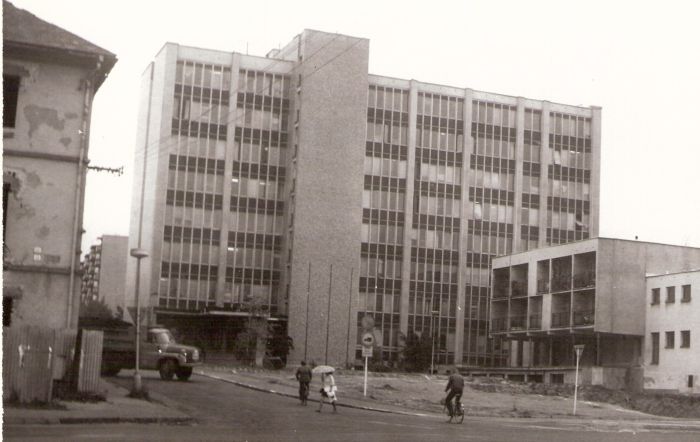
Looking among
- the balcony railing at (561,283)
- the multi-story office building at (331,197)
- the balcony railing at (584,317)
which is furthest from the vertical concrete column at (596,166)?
the balcony railing at (584,317)

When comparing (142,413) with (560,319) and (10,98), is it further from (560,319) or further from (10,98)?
(560,319)

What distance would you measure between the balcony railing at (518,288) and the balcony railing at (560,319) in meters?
5.44

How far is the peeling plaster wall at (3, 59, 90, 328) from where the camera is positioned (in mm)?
28172

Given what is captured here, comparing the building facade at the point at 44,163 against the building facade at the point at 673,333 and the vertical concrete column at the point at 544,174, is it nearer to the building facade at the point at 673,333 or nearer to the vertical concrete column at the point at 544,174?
the building facade at the point at 673,333

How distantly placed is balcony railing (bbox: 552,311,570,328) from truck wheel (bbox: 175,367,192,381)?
4068 cm

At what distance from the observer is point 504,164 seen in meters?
102

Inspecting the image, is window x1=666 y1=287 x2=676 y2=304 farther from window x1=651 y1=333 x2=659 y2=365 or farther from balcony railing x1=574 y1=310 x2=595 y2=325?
balcony railing x1=574 y1=310 x2=595 y2=325

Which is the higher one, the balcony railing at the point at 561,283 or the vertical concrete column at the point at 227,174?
the vertical concrete column at the point at 227,174

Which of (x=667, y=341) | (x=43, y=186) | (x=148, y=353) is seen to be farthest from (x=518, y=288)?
(x=43, y=186)

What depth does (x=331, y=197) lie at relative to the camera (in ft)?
302

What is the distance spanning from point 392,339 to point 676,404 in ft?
152

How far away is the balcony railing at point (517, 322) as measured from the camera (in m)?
82.9

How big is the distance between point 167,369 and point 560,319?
1690 inches

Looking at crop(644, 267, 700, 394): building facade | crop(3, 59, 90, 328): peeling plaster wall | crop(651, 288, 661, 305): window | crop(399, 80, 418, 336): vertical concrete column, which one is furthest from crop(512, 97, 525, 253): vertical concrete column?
crop(3, 59, 90, 328): peeling plaster wall
